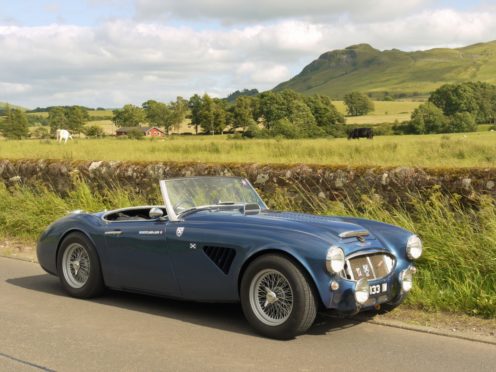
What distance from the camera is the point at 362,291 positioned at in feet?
16.4

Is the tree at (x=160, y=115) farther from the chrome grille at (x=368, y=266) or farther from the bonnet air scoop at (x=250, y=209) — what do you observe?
the chrome grille at (x=368, y=266)

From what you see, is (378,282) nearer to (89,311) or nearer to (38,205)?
(89,311)

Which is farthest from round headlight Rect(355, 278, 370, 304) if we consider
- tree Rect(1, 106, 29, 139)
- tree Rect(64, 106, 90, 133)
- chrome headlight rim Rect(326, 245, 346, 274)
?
tree Rect(64, 106, 90, 133)

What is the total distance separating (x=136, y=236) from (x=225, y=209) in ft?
3.05

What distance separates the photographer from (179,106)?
Result: 10162 cm

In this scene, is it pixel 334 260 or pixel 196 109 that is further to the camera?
pixel 196 109

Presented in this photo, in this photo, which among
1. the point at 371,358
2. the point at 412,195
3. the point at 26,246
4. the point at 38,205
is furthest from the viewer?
the point at 38,205

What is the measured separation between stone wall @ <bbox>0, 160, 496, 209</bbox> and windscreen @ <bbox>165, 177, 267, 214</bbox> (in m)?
2.77

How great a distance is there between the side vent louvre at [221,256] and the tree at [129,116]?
4641 inches

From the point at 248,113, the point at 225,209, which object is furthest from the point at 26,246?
the point at 248,113

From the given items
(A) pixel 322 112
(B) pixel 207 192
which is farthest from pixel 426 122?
(B) pixel 207 192

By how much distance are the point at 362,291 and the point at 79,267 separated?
3355 millimetres

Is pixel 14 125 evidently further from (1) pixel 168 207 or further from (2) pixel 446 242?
(2) pixel 446 242

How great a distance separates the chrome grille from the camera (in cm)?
504
